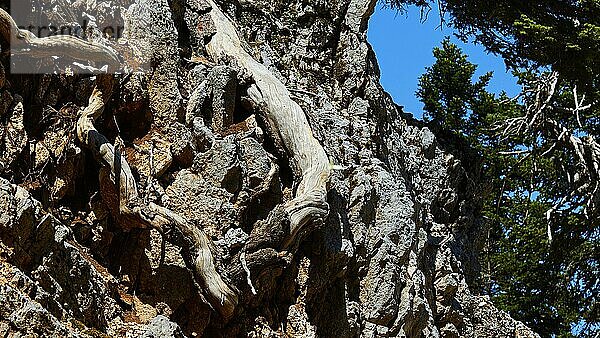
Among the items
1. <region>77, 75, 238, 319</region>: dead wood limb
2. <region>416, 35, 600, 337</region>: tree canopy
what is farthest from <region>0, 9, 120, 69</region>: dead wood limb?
<region>416, 35, 600, 337</region>: tree canopy

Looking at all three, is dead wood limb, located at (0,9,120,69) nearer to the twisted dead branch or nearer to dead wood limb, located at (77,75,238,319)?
dead wood limb, located at (77,75,238,319)

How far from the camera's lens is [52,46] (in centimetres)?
588

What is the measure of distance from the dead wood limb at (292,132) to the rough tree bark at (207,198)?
0.02m

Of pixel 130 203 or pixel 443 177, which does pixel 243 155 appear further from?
pixel 443 177

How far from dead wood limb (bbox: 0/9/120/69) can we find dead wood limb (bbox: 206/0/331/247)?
5.45 feet

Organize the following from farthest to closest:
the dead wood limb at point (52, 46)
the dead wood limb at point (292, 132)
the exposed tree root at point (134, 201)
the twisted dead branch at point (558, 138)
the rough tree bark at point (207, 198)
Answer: the twisted dead branch at point (558, 138)
the dead wood limb at point (292, 132)
the exposed tree root at point (134, 201)
the dead wood limb at point (52, 46)
the rough tree bark at point (207, 198)

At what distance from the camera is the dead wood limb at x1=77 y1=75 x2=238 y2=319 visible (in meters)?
5.87

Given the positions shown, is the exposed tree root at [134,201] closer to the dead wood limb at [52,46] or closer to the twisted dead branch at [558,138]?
the dead wood limb at [52,46]

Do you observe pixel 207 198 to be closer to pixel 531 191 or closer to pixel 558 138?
pixel 558 138

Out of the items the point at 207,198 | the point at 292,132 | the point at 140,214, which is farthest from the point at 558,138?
the point at 140,214

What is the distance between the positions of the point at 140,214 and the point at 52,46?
1.32 metres

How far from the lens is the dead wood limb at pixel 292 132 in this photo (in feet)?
22.0

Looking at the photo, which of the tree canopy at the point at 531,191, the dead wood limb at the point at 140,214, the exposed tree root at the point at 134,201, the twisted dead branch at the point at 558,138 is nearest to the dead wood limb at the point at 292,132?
the exposed tree root at the point at 134,201

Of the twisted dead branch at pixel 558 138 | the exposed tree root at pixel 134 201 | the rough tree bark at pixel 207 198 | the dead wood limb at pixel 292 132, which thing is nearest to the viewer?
the rough tree bark at pixel 207 198
